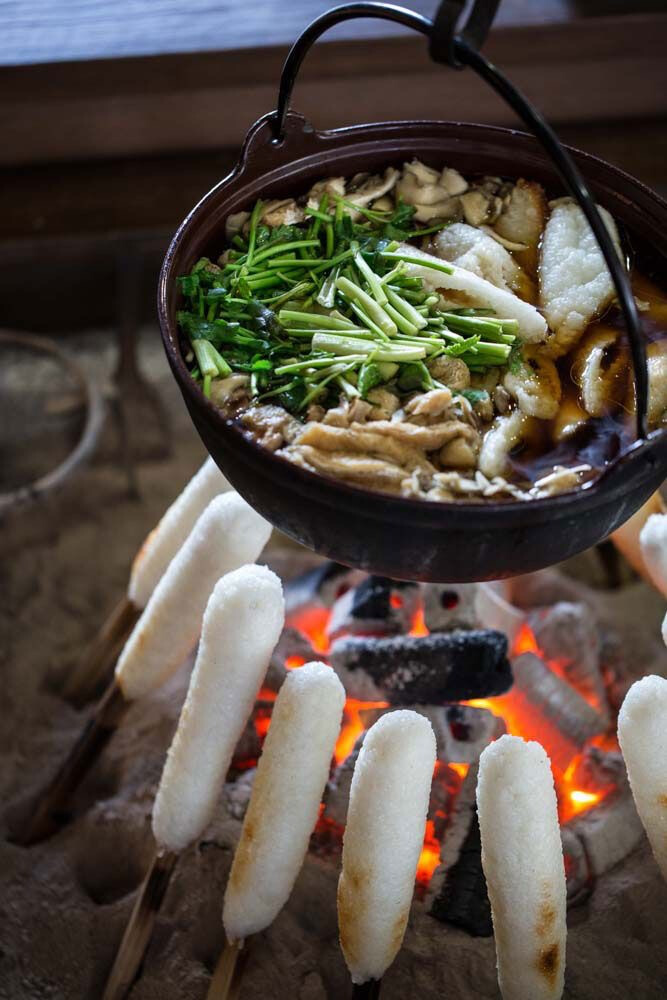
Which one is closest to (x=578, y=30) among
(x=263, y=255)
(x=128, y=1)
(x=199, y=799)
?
(x=128, y=1)

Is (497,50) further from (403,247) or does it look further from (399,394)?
(399,394)

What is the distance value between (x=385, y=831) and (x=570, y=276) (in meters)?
1.27

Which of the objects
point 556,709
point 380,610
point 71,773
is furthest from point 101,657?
point 556,709

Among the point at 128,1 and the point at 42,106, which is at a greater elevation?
the point at 128,1

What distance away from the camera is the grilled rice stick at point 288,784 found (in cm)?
227

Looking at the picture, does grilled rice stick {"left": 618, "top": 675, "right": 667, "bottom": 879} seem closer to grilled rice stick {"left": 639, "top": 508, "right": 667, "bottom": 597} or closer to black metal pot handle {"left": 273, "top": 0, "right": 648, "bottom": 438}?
grilled rice stick {"left": 639, "top": 508, "right": 667, "bottom": 597}

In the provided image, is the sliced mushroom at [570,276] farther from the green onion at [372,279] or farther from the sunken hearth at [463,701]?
the sunken hearth at [463,701]

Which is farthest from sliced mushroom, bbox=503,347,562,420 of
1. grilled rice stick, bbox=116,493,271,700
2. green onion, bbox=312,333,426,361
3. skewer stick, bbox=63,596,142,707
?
skewer stick, bbox=63,596,142,707

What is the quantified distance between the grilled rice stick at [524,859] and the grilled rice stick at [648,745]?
21cm

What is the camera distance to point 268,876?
2.35 metres

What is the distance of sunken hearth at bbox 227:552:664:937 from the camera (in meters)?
2.69

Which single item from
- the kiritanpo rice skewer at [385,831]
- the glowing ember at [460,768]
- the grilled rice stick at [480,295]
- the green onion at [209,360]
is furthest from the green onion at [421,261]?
the glowing ember at [460,768]

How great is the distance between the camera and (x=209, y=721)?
7.91 ft

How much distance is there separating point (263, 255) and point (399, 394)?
447mm
